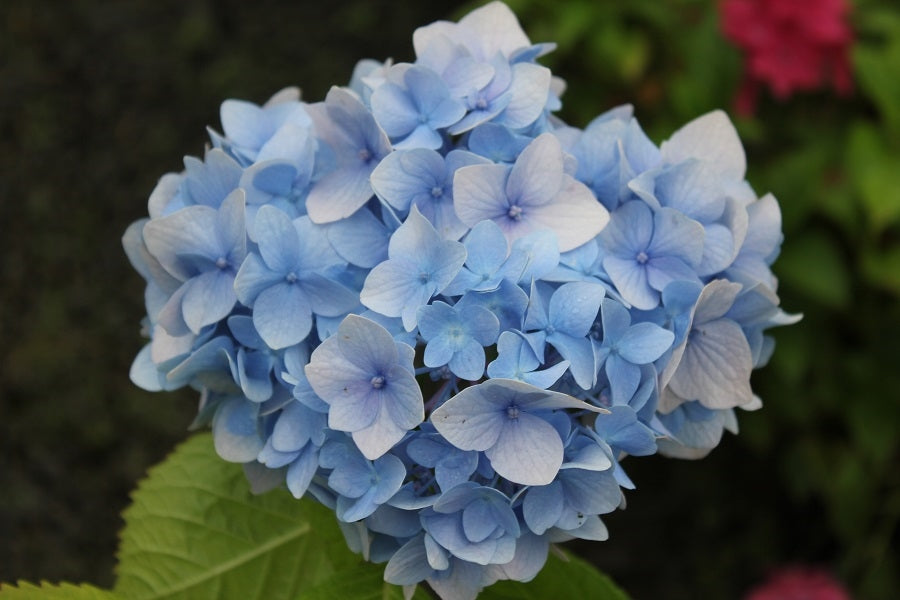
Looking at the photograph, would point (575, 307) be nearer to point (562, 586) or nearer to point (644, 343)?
point (644, 343)

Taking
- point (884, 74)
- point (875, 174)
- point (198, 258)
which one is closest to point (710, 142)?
point (198, 258)

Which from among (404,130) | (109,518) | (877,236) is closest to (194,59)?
(109,518)

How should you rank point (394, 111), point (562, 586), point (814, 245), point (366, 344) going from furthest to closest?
point (814, 245), point (562, 586), point (394, 111), point (366, 344)

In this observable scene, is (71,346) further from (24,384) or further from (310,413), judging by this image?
(310,413)

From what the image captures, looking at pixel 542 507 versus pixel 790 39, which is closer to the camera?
pixel 542 507

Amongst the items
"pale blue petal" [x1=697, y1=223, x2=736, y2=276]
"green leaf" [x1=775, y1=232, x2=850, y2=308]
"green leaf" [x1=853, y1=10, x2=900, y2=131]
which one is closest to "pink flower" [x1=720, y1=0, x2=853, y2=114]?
"green leaf" [x1=853, y1=10, x2=900, y2=131]
